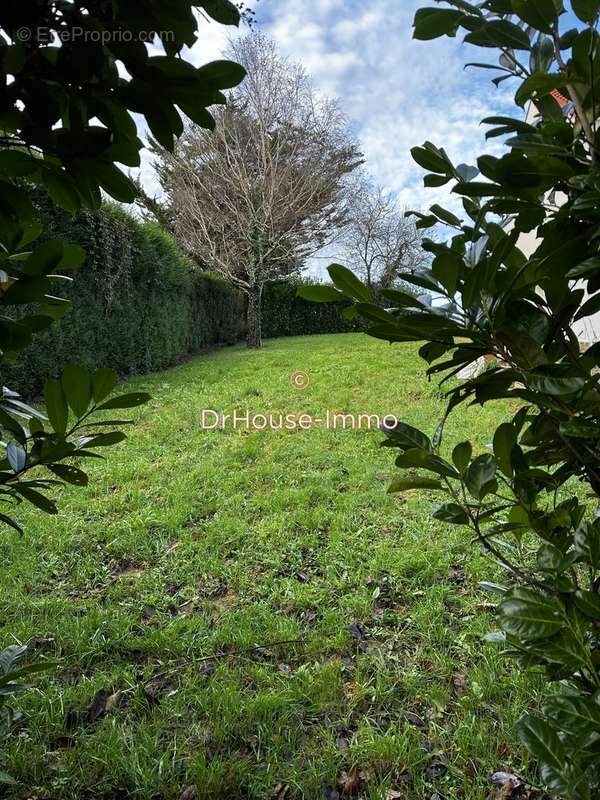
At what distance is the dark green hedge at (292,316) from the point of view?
49.4ft

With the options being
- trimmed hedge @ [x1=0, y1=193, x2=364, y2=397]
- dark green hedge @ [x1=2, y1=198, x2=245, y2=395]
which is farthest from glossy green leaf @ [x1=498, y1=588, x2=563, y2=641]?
dark green hedge @ [x1=2, y1=198, x2=245, y2=395]

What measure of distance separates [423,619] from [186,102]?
1.83 metres

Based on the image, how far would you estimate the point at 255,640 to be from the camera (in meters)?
1.71

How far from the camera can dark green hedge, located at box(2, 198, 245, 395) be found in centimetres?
524

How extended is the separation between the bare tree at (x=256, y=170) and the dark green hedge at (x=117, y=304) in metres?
2.57

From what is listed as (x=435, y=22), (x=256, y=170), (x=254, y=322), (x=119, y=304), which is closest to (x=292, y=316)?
(x=254, y=322)

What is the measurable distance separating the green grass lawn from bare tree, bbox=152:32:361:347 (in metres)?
9.54

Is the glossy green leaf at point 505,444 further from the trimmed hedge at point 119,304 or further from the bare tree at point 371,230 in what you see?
the bare tree at point 371,230

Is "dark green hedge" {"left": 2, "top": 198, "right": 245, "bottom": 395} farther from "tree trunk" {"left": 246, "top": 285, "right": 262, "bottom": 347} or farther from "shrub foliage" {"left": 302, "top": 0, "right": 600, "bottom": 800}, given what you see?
"shrub foliage" {"left": 302, "top": 0, "right": 600, "bottom": 800}

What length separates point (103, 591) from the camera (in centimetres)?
208

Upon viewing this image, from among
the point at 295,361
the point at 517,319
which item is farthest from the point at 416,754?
the point at 295,361

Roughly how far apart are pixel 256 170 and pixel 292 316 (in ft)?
15.1

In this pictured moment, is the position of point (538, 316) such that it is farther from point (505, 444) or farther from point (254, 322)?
point (254, 322)

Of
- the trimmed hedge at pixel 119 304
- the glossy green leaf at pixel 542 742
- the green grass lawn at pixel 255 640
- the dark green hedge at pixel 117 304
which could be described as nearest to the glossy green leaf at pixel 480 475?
the glossy green leaf at pixel 542 742
